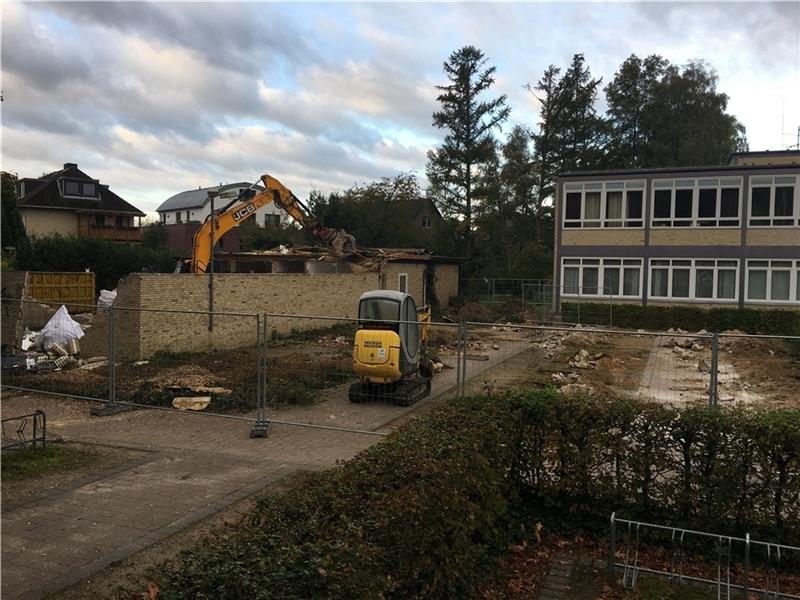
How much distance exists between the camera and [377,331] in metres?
12.1

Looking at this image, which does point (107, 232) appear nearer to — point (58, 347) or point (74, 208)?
point (74, 208)

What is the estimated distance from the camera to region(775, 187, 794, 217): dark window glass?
27.2m

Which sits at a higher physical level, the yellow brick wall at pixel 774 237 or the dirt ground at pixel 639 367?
the yellow brick wall at pixel 774 237

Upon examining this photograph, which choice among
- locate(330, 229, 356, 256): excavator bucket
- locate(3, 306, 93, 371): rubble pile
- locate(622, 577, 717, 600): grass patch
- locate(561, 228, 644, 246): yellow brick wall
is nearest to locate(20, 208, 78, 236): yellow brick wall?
locate(330, 229, 356, 256): excavator bucket

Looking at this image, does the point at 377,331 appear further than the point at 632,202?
No

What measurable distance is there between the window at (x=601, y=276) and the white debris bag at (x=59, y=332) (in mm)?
21499

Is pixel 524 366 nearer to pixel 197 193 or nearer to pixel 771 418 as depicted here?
pixel 771 418

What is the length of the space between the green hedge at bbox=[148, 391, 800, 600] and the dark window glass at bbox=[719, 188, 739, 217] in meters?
25.6

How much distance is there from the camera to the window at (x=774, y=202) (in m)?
27.1

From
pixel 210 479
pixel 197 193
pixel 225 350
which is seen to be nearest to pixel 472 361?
pixel 210 479

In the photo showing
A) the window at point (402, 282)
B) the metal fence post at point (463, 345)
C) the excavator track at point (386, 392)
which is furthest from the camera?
the window at point (402, 282)

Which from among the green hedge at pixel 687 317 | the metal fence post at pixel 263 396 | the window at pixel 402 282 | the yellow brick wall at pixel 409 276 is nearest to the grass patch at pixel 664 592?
the metal fence post at pixel 263 396

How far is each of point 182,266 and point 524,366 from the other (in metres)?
16.8

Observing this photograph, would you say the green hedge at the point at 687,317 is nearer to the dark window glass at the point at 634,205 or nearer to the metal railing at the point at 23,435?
the dark window glass at the point at 634,205
